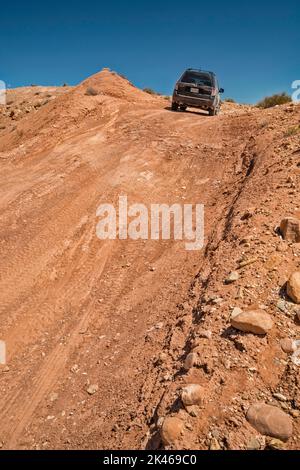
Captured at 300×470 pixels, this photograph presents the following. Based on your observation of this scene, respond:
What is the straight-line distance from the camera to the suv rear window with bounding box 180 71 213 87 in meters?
15.3

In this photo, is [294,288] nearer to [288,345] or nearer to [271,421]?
[288,345]

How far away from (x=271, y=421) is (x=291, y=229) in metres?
2.89

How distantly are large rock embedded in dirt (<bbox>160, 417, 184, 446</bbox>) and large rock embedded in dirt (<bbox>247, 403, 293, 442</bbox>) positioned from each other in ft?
2.09

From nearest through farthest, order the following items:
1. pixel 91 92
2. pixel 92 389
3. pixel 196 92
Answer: pixel 92 389 → pixel 196 92 → pixel 91 92

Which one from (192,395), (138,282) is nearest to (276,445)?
(192,395)

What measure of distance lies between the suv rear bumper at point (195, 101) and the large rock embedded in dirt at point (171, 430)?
13646 millimetres

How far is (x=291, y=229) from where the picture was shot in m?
5.43

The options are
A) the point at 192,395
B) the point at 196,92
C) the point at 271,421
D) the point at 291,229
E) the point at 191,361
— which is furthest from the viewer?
the point at 196,92

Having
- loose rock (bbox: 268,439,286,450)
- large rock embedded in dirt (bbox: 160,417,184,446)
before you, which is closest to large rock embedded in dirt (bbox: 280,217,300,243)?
loose rock (bbox: 268,439,286,450)

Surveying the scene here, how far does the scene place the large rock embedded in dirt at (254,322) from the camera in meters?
4.14

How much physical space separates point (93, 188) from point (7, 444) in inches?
254

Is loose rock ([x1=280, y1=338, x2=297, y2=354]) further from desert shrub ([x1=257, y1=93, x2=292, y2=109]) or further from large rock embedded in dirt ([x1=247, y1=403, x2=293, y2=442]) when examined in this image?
desert shrub ([x1=257, y1=93, x2=292, y2=109])
